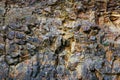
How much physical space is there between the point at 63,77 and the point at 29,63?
2.68ft

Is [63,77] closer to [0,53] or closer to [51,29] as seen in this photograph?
[51,29]

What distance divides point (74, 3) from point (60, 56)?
1273mm

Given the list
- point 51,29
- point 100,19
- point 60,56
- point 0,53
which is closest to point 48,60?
point 60,56

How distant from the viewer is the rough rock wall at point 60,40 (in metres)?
5.82

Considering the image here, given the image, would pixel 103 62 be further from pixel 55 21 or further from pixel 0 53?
pixel 0 53

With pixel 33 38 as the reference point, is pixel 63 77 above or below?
below

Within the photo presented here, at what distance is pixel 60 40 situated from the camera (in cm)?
597

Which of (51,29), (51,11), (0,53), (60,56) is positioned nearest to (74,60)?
(60,56)

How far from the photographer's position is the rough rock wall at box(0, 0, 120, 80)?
5816 mm

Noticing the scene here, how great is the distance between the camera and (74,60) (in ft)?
19.2

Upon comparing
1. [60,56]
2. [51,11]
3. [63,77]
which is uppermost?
[51,11]

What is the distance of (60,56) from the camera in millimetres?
5934

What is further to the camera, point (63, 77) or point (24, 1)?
point (24, 1)

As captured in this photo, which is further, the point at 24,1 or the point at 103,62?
the point at 24,1
